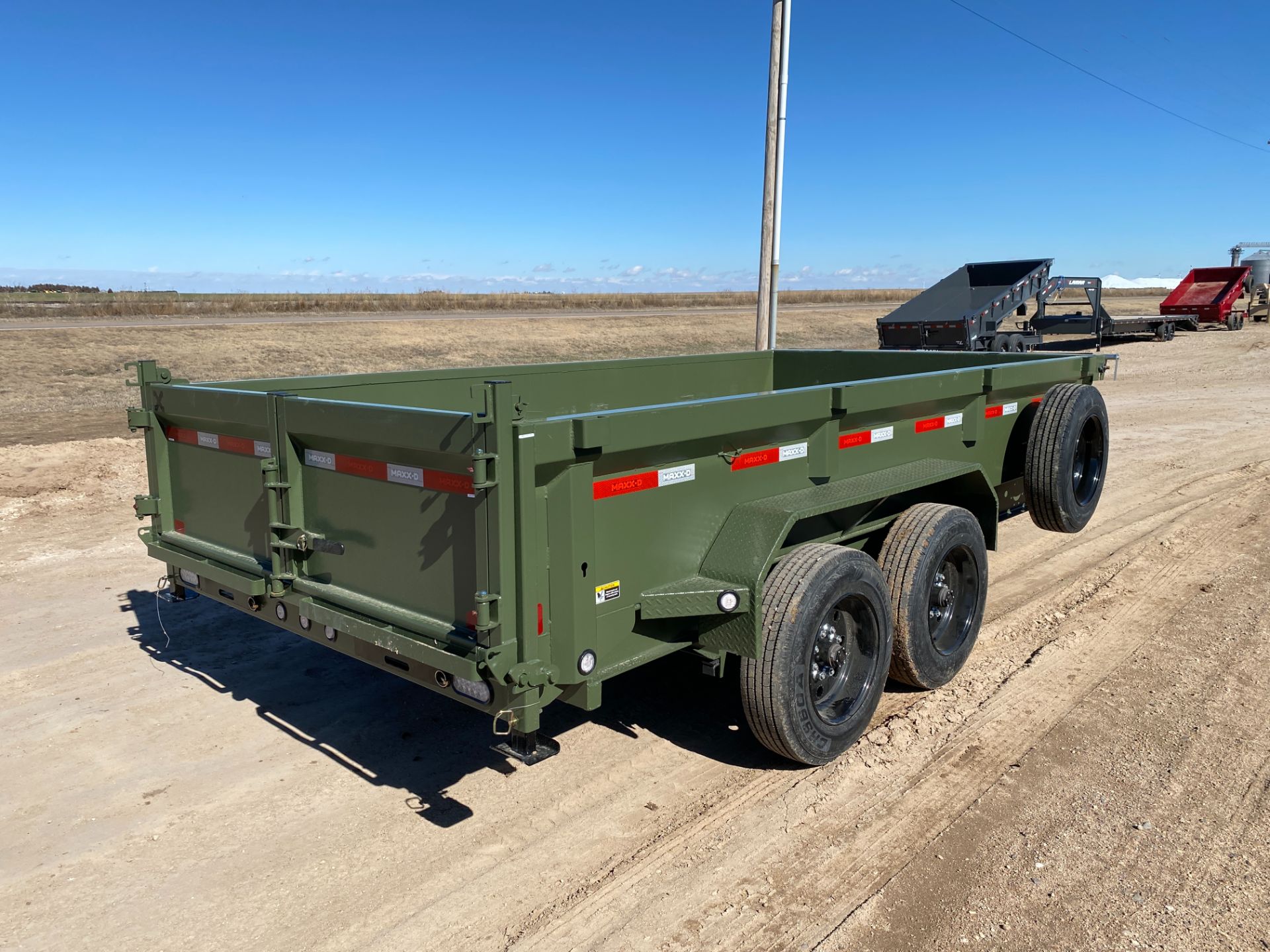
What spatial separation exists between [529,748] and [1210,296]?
34560 mm

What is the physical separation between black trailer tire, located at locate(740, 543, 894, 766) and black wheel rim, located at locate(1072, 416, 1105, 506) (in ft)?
10.4

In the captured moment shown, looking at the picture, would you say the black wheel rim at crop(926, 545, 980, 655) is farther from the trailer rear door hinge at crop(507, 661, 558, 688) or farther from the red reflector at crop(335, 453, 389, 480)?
the red reflector at crop(335, 453, 389, 480)

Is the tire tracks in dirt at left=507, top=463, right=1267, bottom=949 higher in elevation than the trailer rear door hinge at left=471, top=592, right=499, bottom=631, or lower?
lower

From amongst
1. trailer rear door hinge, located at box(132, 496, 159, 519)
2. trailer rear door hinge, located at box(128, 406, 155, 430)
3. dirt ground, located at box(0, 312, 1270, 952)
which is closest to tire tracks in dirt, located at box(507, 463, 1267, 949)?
dirt ground, located at box(0, 312, 1270, 952)

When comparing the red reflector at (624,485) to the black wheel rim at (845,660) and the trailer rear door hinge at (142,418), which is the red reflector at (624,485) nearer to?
the black wheel rim at (845,660)

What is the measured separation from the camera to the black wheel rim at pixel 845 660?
4.22 meters

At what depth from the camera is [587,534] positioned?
11.2ft

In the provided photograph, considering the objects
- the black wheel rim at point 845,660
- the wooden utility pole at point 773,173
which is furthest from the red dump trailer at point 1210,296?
the black wheel rim at point 845,660

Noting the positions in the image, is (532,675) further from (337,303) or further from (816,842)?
(337,303)

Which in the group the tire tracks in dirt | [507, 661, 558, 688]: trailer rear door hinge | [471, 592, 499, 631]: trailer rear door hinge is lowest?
the tire tracks in dirt

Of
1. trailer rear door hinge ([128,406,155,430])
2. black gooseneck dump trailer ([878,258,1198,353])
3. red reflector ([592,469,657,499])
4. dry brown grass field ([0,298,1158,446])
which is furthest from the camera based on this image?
black gooseneck dump trailer ([878,258,1198,353])

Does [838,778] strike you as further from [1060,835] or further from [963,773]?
[1060,835]

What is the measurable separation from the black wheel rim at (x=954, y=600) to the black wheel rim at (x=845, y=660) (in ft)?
2.35

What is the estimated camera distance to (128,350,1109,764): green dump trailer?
10.9ft
